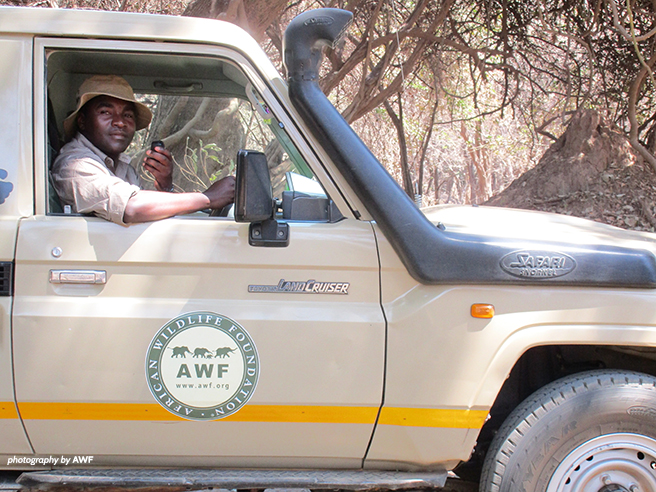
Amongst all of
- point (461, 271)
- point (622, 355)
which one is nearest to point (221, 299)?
point (461, 271)

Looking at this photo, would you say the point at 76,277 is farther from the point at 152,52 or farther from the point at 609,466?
the point at 609,466

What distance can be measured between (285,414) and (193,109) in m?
1.86

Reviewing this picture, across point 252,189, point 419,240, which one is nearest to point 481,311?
point 419,240

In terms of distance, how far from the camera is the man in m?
1.93

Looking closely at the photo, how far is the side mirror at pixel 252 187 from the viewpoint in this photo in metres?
1.75

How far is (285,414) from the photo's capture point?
1.91m

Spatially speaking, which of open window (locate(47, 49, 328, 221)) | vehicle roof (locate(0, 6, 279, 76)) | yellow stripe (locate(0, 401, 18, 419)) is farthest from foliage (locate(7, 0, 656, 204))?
yellow stripe (locate(0, 401, 18, 419))

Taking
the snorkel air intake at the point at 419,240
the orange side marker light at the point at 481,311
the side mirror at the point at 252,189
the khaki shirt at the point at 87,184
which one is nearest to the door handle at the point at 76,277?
the khaki shirt at the point at 87,184

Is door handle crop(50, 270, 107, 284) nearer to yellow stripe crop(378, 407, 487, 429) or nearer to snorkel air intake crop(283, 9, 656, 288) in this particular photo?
snorkel air intake crop(283, 9, 656, 288)

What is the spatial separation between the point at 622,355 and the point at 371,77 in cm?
519

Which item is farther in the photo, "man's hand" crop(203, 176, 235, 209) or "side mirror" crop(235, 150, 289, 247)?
"man's hand" crop(203, 176, 235, 209)

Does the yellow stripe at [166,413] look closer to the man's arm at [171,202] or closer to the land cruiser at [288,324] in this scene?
the land cruiser at [288,324]

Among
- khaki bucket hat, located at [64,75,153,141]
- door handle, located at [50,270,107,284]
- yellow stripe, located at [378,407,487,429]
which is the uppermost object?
khaki bucket hat, located at [64,75,153,141]

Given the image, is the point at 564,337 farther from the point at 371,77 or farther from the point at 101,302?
the point at 371,77
